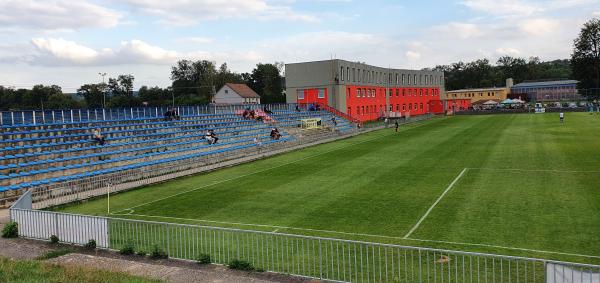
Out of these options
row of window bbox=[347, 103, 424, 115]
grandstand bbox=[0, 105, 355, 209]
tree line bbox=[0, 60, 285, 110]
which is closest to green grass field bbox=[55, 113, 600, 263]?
grandstand bbox=[0, 105, 355, 209]

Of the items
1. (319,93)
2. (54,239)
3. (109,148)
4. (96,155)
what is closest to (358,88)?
(319,93)

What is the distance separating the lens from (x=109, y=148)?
94.0 ft

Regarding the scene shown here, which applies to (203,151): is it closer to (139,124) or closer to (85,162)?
(139,124)

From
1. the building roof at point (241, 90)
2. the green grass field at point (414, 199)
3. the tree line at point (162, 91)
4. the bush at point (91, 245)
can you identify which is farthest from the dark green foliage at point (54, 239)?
the building roof at point (241, 90)

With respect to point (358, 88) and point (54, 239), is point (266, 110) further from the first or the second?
point (54, 239)

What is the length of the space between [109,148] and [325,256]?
20604mm

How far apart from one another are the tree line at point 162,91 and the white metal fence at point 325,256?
7803 centimetres

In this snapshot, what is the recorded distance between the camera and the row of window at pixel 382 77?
7093cm

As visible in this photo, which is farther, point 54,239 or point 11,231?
point 11,231

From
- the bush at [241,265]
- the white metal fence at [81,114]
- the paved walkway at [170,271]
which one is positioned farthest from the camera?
the white metal fence at [81,114]

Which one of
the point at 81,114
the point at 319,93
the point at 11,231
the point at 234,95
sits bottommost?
the point at 11,231

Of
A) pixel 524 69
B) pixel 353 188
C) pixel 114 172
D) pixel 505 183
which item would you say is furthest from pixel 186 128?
pixel 524 69

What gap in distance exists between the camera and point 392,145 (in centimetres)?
4062

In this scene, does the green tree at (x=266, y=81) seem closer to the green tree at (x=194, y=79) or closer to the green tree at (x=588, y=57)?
the green tree at (x=194, y=79)
